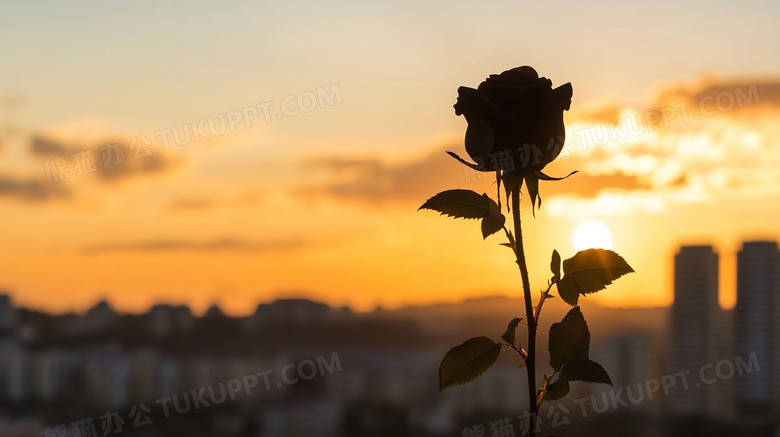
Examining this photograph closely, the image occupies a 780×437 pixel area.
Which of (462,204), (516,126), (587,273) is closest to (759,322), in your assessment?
(587,273)

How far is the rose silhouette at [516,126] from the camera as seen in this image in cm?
145

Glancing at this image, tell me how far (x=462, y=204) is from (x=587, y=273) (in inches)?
10.2

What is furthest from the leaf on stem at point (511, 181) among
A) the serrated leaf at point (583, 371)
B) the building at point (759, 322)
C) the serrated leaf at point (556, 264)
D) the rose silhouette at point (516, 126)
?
the building at point (759, 322)

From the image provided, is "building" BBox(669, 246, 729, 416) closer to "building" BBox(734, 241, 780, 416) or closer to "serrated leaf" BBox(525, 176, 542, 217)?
"building" BBox(734, 241, 780, 416)

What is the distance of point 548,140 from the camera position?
4.76 ft

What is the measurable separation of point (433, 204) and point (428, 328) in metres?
138

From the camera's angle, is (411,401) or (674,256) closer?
(411,401)

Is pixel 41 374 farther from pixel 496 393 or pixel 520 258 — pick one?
pixel 520 258

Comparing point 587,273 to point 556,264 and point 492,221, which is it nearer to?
point 556,264

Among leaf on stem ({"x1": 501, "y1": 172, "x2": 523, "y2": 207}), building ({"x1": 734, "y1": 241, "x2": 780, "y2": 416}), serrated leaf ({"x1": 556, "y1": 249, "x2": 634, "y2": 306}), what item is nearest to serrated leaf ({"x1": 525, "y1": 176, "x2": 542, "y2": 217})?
leaf on stem ({"x1": 501, "y1": 172, "x2": 523, "y2": 207})

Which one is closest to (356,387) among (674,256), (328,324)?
(328,324)

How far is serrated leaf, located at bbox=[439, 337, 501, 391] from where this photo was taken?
159 centimetres

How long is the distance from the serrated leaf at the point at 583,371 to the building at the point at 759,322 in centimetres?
14647

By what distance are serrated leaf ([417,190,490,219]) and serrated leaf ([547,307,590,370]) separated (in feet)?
0.79
